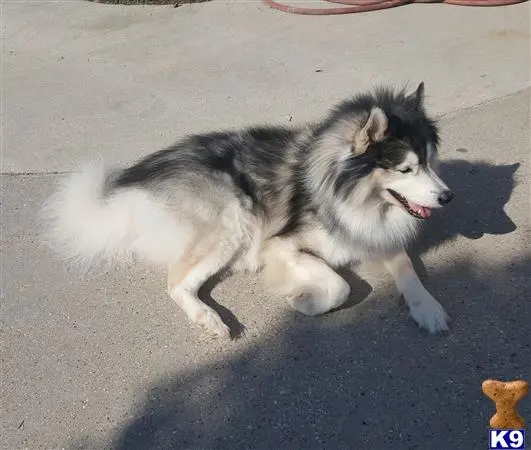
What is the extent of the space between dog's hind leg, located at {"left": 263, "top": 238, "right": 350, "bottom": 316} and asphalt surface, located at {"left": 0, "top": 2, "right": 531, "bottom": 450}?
0.30 ft

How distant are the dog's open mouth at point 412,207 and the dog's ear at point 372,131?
271mm

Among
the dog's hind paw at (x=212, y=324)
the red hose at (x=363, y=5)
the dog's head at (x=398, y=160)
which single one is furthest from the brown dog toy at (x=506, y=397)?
the red hose at (x=363, y=5)

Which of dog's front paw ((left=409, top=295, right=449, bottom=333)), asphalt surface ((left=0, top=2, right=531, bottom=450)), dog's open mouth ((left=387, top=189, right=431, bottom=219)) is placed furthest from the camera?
dog's open mouth ((left=387, top=189, right=431, bottom=219))

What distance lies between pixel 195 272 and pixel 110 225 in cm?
60

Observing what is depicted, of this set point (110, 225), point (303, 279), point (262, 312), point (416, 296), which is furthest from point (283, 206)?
point (110, 225)

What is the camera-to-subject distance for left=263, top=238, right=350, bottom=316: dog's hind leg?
3.08 metres

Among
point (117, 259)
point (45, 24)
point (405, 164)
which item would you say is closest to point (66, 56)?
point (45, 24)

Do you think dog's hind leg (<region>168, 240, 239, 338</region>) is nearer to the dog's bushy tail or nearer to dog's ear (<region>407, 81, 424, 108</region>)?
the dog's bushy tail

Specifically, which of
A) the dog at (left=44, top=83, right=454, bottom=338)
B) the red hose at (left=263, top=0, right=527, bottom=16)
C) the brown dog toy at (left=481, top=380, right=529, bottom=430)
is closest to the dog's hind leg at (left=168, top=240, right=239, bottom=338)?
the dog at (left=44, top=83, right=454, bottom=338)

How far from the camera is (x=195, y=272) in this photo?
3252 millimetres

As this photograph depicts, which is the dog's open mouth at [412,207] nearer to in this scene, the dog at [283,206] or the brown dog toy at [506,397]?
the dog at [283,206]

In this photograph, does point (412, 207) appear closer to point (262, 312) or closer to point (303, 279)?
point (303, 279)

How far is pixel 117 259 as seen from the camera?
11.8ft

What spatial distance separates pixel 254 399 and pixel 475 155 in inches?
105
